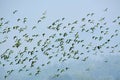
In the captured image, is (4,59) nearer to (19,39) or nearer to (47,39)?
(19,39)

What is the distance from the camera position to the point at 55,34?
49969mm

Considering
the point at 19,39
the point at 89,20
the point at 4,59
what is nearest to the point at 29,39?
the point at 19,39

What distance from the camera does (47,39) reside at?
152 feet

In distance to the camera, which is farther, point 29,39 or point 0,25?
point 29,39

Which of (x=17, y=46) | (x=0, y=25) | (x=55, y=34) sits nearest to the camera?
(x=0, y=25)

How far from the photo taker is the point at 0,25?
42.7m

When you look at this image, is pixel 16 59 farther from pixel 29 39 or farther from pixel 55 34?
pixel 55 34

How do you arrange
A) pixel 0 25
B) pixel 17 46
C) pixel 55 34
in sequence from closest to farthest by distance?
pixel 0 25, pixel 17 46, pixel 55 34

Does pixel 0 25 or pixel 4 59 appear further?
pixel 4 59

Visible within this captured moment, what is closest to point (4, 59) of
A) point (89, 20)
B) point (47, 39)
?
point (47, 39)

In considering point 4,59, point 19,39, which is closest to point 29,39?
point 19,39

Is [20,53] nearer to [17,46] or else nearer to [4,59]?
[17,46]

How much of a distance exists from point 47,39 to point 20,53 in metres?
4.67

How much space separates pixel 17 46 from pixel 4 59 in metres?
6.04
